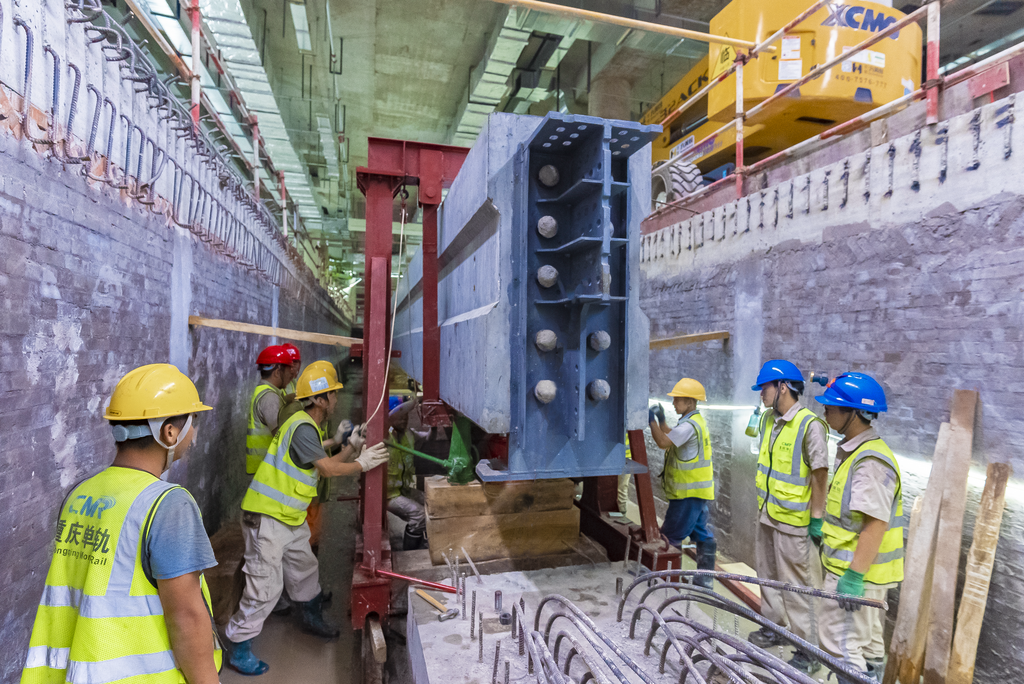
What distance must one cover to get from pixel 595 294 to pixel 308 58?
36.0 feet

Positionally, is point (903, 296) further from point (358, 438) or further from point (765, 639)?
point (358, 438)

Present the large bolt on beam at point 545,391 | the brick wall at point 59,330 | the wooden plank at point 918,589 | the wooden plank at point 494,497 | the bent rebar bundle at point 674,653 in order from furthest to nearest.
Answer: the wooden plank at point 494,497 → the wooden plank at point 918,589 → the large bolt on beam at point 545,391 → the brick wall at point 59,330 → the bent rebar bundle at point 674,653

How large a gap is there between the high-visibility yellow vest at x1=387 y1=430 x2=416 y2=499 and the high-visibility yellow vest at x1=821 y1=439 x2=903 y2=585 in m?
4.26

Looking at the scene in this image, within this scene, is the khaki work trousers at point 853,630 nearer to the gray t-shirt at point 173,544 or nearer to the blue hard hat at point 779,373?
the blue hard hat at point 779,373

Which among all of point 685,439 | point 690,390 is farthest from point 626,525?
point 690,390

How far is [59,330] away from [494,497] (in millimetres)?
2849

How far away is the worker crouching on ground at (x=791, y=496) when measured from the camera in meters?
4.18

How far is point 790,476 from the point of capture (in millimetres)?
4230

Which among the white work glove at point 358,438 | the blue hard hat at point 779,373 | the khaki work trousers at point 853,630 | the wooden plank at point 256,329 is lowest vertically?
the khaki work trousers at point 853,630

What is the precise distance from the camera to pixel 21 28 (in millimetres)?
2510

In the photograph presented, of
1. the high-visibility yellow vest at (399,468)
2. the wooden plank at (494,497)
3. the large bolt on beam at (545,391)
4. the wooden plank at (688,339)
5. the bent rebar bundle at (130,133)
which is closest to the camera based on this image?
the bent rebar bundle at (130,133)

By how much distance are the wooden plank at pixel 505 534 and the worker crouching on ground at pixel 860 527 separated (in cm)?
180

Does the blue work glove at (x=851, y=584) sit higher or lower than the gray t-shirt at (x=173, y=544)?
lower

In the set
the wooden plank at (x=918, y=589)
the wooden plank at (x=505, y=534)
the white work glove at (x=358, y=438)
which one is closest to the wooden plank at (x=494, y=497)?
the wooden plank at (x=505, y=534)
